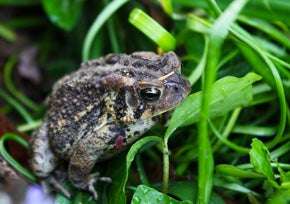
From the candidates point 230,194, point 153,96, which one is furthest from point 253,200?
point 153,96

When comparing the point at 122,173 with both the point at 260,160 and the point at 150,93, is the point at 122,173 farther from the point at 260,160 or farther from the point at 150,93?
the point at 260,160

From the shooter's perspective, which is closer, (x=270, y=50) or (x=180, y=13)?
(x=270, y=50)

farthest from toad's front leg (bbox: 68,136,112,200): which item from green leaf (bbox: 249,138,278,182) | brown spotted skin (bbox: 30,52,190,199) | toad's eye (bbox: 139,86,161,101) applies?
Result: green leaf (bbox: 249,138,278,182)

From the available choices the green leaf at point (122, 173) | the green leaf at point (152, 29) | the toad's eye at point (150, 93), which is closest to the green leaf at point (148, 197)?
the green leaf at point (122, 173)

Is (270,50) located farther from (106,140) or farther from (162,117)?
(106,140)

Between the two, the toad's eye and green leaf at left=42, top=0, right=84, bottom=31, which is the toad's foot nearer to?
the toad's eye
